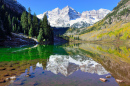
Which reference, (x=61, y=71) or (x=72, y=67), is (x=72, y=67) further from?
(x=61, y=71)

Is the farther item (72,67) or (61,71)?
(72,67)

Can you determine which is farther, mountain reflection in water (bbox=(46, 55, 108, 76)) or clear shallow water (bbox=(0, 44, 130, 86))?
mountain reflection in water (bbox=(46, 55, 108, 76))

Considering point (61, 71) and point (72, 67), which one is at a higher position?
point (61, 71)

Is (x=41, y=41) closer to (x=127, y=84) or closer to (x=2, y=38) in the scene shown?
(x=2, y=38)

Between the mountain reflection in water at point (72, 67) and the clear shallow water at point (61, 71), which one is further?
the mountain reflection in water at point (72, 67)

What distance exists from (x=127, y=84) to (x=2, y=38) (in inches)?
2681

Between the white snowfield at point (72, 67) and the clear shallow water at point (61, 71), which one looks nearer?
the clear shallow water at point (61, 71)

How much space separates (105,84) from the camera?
9.28 metres

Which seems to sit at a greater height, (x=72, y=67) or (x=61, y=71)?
(x=61, y=71)

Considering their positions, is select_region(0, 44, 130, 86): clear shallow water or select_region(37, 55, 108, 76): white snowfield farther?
→ select_region(37, 55, 108, 76): white snowfield

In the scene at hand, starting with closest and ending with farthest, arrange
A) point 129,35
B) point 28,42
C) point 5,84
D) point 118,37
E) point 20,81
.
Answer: point 5,84 < point 20,81 < point 28,42 < point 129,35 < point 118,37

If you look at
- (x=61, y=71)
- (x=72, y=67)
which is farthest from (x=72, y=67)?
(x=61, y=71)

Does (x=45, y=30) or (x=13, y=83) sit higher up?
(x=45, y=30)

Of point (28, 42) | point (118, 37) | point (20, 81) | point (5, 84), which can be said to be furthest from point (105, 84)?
point (118, 37)
